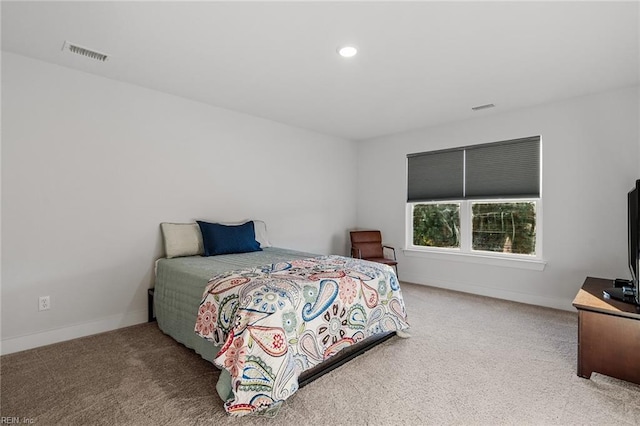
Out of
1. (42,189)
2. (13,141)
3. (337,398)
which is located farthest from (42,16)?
(337,398)

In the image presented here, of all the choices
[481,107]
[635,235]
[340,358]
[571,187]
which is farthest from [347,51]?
[571,187]

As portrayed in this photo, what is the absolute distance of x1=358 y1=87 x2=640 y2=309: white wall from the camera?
131 inches

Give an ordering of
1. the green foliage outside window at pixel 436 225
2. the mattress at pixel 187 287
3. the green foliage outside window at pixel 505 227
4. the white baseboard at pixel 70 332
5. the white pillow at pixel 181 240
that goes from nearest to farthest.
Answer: the mattress at pixel 187 287
the white baseboard at pixel 70 332
the white pillow at pixel 181 240
the green foliage outside window at pixel 505 227
the green foliage outside window at pixel 436 225

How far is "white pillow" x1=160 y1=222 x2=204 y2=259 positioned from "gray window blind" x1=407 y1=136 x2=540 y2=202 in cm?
325

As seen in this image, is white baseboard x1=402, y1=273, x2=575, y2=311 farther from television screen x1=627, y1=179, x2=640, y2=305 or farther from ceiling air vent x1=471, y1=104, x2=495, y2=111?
ceiling air vent x1=471, y1=104, x2=495, y2=111

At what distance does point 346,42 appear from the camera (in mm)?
2402

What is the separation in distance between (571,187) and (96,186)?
5029mm

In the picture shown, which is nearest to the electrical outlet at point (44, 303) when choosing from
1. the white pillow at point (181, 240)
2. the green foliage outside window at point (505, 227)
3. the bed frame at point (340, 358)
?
the white pillow at point (181, 240)

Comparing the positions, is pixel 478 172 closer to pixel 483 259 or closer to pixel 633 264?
pixel 483 259

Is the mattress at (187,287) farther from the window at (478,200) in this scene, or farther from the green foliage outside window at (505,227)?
the green foliage outside window at (505,227)

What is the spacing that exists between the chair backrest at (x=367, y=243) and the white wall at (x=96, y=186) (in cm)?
166

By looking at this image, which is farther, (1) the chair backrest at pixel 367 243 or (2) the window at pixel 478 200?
(1) the chair backrest at pixel 367 243

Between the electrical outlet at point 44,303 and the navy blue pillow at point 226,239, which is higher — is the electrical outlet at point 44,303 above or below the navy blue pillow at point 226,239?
below

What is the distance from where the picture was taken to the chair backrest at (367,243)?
4.96 metres
